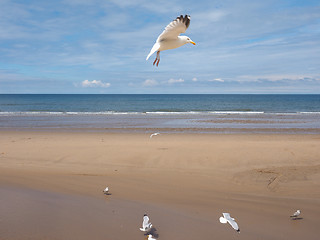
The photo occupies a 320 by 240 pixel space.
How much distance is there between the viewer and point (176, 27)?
4672mm

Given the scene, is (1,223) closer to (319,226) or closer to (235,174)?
(319,226)

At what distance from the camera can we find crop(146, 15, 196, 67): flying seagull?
4588mm

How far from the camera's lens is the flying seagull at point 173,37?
181 inches

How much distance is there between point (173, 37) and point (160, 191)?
8.94 feet

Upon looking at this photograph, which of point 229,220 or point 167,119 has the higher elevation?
point 167,119

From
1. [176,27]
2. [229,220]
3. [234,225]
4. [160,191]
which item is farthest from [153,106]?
[234,225]

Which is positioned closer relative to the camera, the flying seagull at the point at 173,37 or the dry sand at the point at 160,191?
the dry sand at the point at 160,191

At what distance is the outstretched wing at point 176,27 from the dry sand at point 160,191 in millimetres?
2727

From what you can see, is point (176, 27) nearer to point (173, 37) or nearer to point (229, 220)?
point (173, 37)

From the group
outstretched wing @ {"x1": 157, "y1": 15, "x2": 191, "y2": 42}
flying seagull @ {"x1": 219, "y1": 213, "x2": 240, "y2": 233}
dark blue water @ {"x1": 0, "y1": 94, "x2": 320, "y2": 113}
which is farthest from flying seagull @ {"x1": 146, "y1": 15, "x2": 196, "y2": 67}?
dark blue water @ {"x1": 0, "y1": 94, "x2": 320, "y2": 113}

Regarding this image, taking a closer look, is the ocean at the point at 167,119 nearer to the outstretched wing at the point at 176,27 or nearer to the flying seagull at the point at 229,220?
the outstretched wing at the point at 176,27

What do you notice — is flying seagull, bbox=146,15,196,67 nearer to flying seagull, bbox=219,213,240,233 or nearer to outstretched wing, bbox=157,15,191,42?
outstretched wing, bbox=157,15,191,42

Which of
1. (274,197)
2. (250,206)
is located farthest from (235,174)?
(250,206)

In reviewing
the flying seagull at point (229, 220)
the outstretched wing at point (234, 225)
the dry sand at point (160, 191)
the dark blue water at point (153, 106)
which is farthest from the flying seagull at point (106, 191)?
the dark blue water at point (153, 106)
